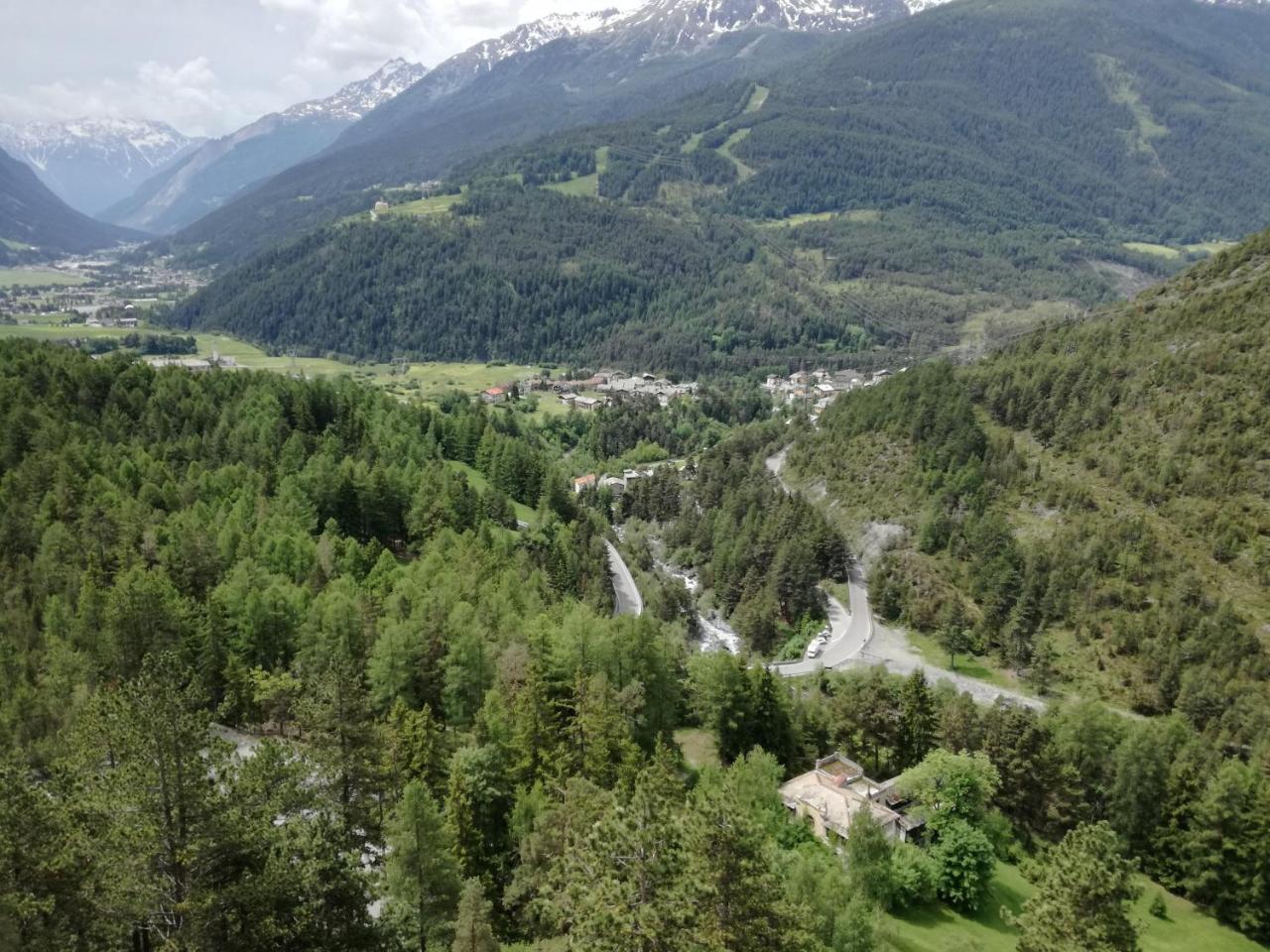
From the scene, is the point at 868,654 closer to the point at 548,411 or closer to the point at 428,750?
the point at 428,750

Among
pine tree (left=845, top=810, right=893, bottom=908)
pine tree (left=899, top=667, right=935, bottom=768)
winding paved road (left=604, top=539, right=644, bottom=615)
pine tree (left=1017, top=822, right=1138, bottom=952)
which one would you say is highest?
pine tree (left=1017, top=822, right=1138, bottom=952)

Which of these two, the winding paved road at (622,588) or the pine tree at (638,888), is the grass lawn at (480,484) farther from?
the pine tree at (638,888)

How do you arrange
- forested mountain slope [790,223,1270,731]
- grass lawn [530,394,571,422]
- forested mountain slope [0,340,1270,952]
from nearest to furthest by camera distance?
forested mountain slope [0,340,1270,952] < forested mountain slope [790,223,1270,731] < grass lawn [530,394,571,422]

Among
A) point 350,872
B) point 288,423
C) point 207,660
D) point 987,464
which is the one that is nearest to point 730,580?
point 987,464

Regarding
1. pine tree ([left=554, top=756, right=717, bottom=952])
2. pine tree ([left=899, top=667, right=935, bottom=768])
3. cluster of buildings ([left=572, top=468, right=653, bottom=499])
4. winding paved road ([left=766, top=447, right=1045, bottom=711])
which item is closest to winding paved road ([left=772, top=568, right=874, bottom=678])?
winding paved road ([left=766, top=447, right=1045, bottom=711])

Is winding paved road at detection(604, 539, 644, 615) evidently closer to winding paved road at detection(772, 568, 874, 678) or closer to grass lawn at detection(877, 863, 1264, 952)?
winding paved road at detection(772, 568, 874, 678)

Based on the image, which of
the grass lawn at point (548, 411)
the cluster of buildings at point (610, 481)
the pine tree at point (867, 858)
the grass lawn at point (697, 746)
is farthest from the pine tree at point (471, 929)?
the grass lawn at point (548, 411)

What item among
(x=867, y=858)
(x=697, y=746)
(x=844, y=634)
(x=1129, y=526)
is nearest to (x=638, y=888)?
(x=867, y=858)
